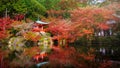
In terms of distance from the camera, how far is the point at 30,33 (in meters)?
25.3

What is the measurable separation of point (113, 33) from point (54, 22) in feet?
19.0

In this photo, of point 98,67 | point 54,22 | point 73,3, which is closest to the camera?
point 98,67

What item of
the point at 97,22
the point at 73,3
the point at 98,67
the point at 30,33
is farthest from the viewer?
the point at 73,3

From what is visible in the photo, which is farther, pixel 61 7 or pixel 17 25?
pixel 61 7

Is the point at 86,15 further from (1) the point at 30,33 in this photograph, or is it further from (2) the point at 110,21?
(1) the point at 30,33

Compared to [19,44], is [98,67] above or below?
above

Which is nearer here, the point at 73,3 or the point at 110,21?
the point at 110,21

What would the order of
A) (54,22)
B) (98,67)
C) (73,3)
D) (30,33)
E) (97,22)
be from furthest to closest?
(73,3) → (54,22) → (97,22) → (30,33) → (98,67)

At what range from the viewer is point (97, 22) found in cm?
2689

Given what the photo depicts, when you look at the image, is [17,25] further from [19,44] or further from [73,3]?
[73,3]

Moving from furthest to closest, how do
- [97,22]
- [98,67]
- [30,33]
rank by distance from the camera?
[97,22] < [30,33] < [98,67]

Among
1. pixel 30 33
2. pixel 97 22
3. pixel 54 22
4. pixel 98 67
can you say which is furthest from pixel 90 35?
pixel 98 67

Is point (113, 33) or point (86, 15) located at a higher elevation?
point (86, 15)

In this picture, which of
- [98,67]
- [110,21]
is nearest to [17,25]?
[110,21]
